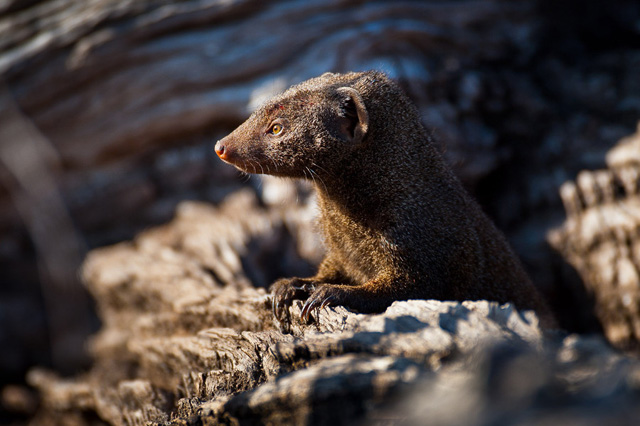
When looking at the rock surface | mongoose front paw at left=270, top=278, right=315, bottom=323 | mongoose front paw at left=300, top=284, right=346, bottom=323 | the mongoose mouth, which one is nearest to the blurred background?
the rock surface

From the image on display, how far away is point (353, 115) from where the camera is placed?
12.4 ft

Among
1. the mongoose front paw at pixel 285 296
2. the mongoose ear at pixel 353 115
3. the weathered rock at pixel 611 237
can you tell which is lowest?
the weathered rock at pixel 611 237

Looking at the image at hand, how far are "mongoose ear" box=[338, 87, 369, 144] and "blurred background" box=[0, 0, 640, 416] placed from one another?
1825mm

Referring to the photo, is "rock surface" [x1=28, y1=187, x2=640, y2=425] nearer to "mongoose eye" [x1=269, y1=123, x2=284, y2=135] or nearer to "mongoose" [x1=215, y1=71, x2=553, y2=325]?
"mongoose" [x1=215, y1=71, x2=553, y2=325]

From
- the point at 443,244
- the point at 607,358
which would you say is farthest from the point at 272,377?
the point at 443,244

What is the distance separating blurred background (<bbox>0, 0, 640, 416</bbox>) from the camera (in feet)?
18.3

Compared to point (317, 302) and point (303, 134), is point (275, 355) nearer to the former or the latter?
point (317, 302)

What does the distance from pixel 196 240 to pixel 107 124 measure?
5.58 ft

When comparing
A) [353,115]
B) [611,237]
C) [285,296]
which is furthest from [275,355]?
[611,237]

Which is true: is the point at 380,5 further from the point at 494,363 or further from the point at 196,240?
the point at 494,363

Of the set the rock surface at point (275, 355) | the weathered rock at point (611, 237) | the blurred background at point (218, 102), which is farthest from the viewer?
the blurred background at point (218, 102)

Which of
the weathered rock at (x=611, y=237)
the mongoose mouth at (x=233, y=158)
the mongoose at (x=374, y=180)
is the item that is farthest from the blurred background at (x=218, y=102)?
the mongoose mouth at (x=233, y=158)

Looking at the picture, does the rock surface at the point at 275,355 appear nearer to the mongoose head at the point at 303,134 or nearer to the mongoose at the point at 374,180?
the mongoose at the point at 374,180

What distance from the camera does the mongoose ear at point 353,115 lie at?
12.0 ft
